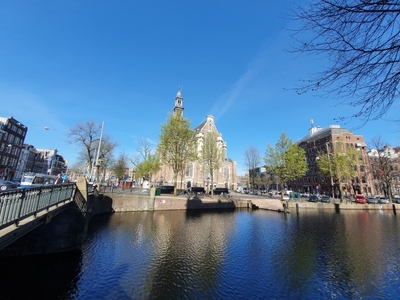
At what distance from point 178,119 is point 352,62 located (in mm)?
33489

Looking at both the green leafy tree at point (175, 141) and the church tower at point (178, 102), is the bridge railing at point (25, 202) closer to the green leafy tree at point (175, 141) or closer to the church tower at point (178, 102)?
the green leafy tree at point (175, 141)

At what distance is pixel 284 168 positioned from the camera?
39656 millimetres

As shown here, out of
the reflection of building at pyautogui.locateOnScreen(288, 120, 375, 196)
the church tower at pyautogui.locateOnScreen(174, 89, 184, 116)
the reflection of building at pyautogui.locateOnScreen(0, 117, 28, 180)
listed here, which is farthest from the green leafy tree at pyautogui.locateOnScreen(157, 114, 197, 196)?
the reflection of building at pyautogui.locateOnScreen(0, 117, 28, 180)

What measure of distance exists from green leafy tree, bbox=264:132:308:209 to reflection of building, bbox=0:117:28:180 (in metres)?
65.6

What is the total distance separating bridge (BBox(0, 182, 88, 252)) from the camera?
616cm

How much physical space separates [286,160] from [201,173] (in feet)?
83.2

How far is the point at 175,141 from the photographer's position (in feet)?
119

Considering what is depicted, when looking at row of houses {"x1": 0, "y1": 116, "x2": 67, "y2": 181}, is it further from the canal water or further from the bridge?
the canal water

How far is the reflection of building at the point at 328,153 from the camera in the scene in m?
55.6

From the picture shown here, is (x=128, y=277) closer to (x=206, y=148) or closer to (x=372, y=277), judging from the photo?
(x=372, y=277)

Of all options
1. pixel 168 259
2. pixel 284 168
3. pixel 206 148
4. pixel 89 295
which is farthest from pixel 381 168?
pixel 89 295

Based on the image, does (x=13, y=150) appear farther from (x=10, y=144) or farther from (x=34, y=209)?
(x=34, y=209)

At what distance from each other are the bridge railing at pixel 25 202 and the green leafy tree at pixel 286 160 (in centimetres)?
3743

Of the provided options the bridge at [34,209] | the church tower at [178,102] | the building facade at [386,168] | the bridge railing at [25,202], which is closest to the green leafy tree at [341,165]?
the building facade at [386,168]
